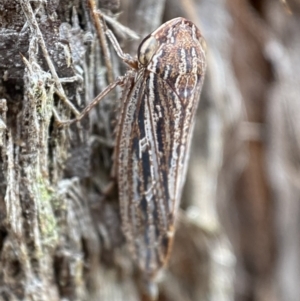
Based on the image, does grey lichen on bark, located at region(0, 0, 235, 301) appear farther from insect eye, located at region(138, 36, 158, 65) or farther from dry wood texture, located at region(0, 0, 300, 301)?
insect eye, located at region(138, 36, 158, 65)

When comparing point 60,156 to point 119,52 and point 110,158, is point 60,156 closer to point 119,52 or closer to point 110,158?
point 110,158

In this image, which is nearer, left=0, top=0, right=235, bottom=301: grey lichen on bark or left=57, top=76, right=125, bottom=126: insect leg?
left=0, top=0, right=235, bottom=301: grey lichen on bark

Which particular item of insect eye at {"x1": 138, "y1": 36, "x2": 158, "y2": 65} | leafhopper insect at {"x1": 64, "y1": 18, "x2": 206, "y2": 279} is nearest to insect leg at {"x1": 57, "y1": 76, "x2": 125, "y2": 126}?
leafhopper insect at {"x1": 64, "y1": 18, "x2": 206, "y2": 279}

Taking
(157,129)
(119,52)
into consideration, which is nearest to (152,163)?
(157,129)

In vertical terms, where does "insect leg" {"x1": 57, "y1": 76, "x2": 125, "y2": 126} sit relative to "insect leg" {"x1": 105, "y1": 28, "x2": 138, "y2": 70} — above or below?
below

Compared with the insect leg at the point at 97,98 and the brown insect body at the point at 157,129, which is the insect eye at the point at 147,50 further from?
the insect leg at the point at 97,98

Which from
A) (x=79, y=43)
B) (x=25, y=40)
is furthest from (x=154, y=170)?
(x=25, y=40)
